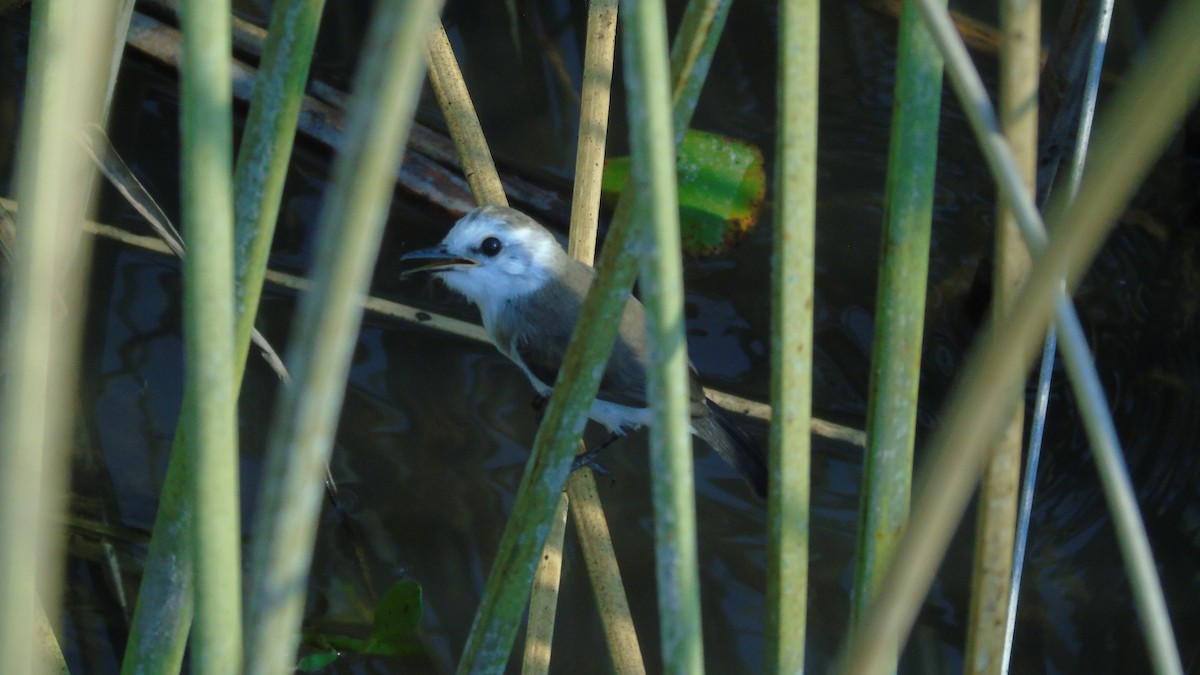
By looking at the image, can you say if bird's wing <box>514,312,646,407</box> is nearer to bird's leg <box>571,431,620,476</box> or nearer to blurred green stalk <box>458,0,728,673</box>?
bird's leg <box>571,431,620,476</box>

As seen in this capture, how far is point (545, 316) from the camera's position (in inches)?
98.9

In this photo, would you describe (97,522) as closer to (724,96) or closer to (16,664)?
(16,664)

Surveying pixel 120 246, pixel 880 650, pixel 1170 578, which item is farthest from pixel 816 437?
pixel 880 650

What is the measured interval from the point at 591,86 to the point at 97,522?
59.6 inches

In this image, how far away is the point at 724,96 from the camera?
3559mm

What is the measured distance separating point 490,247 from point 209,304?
1.76 meters

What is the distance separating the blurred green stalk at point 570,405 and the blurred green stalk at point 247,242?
261 millimetres

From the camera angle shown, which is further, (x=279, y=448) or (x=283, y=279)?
(x=283, y=279)

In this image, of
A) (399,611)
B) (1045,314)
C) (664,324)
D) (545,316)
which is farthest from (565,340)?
(1045,314)

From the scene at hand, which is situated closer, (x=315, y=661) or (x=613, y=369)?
(x=315, y=661)

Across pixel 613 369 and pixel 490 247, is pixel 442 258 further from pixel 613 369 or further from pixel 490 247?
pixel 613 369

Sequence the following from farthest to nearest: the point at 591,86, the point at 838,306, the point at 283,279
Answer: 1. the point at 838,306
2. the point at 283,279
3. the point at 591,86

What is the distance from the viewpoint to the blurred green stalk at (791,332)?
2.74ft

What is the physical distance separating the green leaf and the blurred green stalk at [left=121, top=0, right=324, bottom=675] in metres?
1.95
